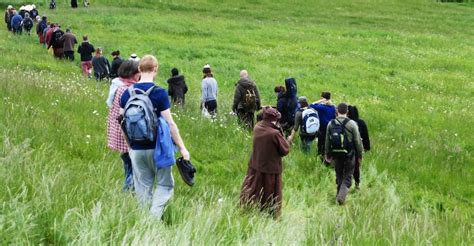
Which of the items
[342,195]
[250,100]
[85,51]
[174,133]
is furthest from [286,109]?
[85,51]

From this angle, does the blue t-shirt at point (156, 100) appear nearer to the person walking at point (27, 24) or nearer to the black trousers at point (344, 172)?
the black trousers at point (344, 172)

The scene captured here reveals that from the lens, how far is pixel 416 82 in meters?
24.1

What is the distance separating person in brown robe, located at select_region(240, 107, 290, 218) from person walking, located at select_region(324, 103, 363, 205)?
5.99 ft

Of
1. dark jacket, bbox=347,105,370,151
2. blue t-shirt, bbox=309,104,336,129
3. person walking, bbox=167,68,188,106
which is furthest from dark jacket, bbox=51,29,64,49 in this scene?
dark jacket, bbox=347,105,370,151

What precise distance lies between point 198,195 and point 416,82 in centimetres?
1874

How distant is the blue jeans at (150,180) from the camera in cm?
623

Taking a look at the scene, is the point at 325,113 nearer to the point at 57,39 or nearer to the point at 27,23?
the point at 57,39

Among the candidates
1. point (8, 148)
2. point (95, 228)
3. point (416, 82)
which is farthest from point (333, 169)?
point (416, 82)

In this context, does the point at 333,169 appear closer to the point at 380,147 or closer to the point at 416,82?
the point at 380,147

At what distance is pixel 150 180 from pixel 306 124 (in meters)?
5.98

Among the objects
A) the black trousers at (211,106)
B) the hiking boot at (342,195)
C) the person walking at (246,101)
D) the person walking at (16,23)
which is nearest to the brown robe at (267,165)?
the hiking boot at (342,195)

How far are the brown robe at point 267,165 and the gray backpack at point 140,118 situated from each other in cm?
275

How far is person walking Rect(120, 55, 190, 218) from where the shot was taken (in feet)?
20.4

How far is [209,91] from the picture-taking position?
49.5 ft
